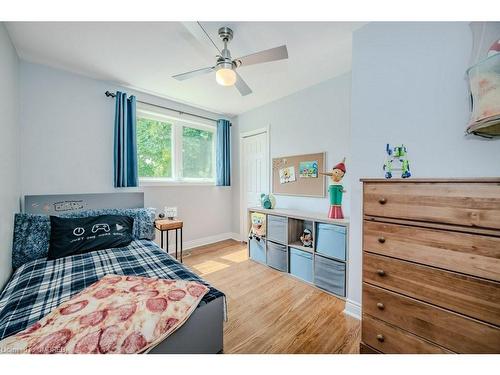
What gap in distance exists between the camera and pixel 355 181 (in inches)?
66.9

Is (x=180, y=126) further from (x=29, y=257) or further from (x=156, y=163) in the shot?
(x=29, y=257)

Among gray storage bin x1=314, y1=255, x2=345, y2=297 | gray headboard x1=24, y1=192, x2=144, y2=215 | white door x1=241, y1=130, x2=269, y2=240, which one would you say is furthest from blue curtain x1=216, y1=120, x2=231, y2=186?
gray storage bin x1=314, y1=255, x2=345, y2=297

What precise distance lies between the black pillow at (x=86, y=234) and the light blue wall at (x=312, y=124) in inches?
83.4

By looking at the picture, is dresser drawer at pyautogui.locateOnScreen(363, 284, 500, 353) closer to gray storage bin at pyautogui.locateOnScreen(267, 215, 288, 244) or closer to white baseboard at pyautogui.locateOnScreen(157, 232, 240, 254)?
gray storage bin at pyautogui.locateOnScreen(267, 215, 288, 244)

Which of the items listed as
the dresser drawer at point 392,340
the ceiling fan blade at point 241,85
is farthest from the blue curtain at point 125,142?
the dresser drawer at point 392,340

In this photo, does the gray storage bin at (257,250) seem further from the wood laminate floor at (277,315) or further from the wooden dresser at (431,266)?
the wooden dresser at (431,266)

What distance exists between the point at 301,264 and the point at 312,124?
182 centimetres

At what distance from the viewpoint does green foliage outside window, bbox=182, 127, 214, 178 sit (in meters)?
3.48

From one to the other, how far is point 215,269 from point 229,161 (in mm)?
1977

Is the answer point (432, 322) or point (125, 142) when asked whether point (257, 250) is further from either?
point (125, 142)

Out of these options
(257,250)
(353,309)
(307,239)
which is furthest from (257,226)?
(353,309)

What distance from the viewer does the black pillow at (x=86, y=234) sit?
1.86 meters
